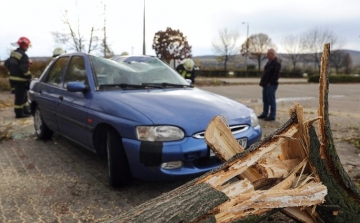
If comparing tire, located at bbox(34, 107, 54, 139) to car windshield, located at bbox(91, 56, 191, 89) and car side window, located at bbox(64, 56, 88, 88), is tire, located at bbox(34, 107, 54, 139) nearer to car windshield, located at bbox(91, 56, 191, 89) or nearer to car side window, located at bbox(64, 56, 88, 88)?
car side window, located at bbox(64, 56, 88, 88)

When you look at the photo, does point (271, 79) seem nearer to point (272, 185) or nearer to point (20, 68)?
point (20, 68)

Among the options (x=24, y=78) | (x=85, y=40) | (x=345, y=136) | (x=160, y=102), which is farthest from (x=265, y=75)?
(x=85, y=40)

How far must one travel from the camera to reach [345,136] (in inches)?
239

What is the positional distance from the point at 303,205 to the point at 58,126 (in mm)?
3458

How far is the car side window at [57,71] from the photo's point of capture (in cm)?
A: 478

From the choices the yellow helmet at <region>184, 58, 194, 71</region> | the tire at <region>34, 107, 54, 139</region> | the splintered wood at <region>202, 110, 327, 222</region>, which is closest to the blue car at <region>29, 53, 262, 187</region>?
the tire at <region>34, 107, 54, 139</region>

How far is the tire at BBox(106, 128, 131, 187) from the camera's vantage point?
10.5ft

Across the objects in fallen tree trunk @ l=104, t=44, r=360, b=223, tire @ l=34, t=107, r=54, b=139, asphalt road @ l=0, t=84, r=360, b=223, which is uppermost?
fallen tree trunk @ l=104, t=44, r=360, b=223

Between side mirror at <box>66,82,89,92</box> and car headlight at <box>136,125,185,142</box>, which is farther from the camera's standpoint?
side mirror at <box>66,82,89,92</box>

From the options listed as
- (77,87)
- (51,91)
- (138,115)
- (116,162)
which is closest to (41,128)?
(51,91)

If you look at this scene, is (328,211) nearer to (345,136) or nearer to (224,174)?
(224,174)

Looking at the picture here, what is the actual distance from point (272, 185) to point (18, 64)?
22.7 ft

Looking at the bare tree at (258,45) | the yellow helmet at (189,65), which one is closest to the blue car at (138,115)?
the yellow helmet at (189,65)

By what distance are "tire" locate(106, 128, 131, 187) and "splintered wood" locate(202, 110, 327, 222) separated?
1.11 m
